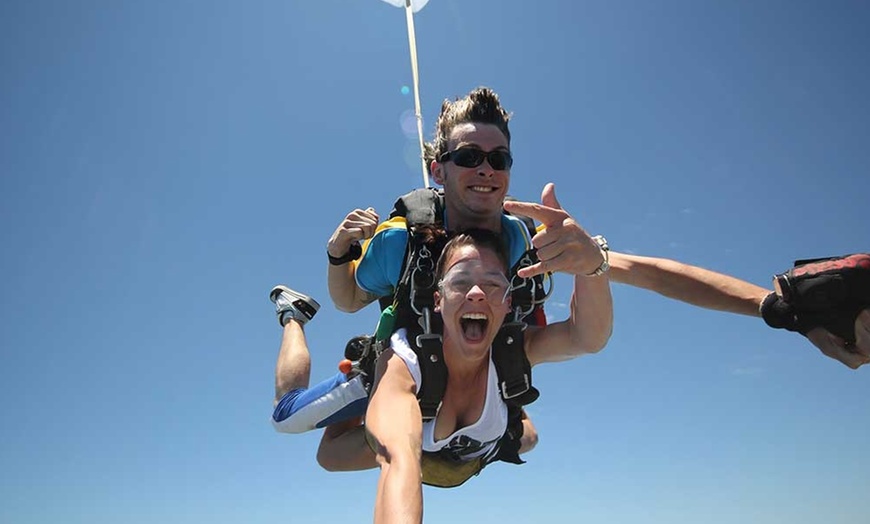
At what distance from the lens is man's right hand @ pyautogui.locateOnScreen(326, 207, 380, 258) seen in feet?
13.2

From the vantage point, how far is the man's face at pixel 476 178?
4.09 m

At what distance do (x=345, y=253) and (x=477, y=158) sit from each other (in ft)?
3.66

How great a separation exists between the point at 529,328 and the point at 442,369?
0.73 meters

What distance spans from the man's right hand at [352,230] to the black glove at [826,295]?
2.40 m

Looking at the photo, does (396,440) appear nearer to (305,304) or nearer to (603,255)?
(603,255)

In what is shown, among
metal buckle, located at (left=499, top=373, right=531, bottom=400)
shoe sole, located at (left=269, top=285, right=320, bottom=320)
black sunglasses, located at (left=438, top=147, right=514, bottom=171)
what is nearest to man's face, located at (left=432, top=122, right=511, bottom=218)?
black sunglasses, located at (left=438, top=147, right=514, bottom=171)

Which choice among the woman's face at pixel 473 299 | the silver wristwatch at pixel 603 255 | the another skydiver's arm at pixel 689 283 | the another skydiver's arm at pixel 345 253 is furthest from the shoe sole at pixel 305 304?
the silver wristwatch at pixel 603 255

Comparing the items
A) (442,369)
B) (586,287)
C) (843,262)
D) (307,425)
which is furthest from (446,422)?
(843,262)

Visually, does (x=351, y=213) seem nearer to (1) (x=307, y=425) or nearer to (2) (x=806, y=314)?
(1) (x=307, y=425)

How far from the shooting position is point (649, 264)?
3.78 meters

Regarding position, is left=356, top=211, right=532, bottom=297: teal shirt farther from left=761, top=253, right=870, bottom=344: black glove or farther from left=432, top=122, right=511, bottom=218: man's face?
left=761, top=253, right=870, bottom=344: black glove

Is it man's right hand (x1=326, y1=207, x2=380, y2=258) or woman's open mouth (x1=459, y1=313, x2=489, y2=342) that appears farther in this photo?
man's right hand (x1=326, y1=207, x2=380, y2=258)

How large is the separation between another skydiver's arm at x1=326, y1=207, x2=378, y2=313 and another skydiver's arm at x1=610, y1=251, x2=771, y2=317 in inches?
63.8

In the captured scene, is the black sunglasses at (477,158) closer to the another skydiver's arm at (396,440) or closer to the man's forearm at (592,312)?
the man's forearm at (592,312)
